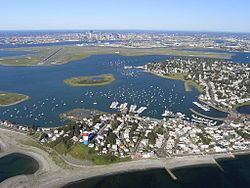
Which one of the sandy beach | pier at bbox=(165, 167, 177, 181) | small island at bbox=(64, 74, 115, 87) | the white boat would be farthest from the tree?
small island at bbox=(64, 74, 115, 87)

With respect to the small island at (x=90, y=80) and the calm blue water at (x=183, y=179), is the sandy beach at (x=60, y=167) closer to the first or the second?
the calm blue water at (x=183, y=179)

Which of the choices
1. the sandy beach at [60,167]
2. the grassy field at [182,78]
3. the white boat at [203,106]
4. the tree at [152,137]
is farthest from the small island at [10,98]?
the grassy field at [182,78]

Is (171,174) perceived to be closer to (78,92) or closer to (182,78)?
(78,92)

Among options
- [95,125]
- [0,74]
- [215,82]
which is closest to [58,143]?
[95,125]

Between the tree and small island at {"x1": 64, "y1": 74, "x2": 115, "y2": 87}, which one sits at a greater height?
Result: the tree

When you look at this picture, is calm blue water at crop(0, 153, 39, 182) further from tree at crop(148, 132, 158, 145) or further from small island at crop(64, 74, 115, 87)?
small island at crop(64, 74, 115, 87)

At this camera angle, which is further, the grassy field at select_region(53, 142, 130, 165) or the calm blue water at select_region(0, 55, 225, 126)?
the calm blue water at select_region(0, 55, 225, 126)

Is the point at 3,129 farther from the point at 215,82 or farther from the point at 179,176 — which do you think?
the point at 215,82

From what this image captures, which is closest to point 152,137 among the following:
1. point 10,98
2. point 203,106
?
point 203,106
